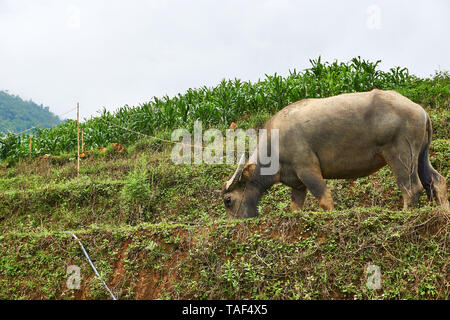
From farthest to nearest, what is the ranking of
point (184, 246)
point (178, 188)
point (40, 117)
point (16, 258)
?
point (40, 117), point (178, 188), point (16, 258), point (184, 246)

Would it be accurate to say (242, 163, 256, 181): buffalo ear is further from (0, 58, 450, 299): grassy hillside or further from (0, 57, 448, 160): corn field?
(0, 57, 448, 160): corn field

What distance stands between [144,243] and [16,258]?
180 cm

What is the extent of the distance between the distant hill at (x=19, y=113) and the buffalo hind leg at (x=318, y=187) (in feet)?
176

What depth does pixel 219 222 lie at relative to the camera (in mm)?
5488

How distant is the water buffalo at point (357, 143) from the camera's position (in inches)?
219

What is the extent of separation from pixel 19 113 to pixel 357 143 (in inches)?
2695

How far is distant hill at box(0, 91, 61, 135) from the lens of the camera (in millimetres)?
58562

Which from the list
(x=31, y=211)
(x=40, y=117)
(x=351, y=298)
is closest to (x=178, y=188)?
(x=31, y=211)

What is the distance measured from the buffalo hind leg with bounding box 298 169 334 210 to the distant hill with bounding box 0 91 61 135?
176ft

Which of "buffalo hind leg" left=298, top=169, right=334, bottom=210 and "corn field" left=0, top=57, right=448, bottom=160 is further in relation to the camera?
"corn field" left=0, top=57, right=448, bottom=160

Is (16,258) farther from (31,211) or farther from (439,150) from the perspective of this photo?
(439,150)

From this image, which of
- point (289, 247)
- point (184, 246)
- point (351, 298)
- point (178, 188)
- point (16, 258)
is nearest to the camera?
point (351, 298)

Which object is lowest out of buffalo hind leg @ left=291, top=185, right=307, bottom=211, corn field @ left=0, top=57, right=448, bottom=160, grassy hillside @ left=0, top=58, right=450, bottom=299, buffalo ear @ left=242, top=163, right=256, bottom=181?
grassy hillside @ left=0, top=58, right=450, bottom=299

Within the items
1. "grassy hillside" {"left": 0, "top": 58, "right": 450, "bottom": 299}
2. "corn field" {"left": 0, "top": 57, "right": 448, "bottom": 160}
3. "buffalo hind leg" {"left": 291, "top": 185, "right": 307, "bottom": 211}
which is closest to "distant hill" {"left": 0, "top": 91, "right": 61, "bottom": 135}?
"corn field" {"left": 0, "top": 57, "right": 448, "bottom": 160}
